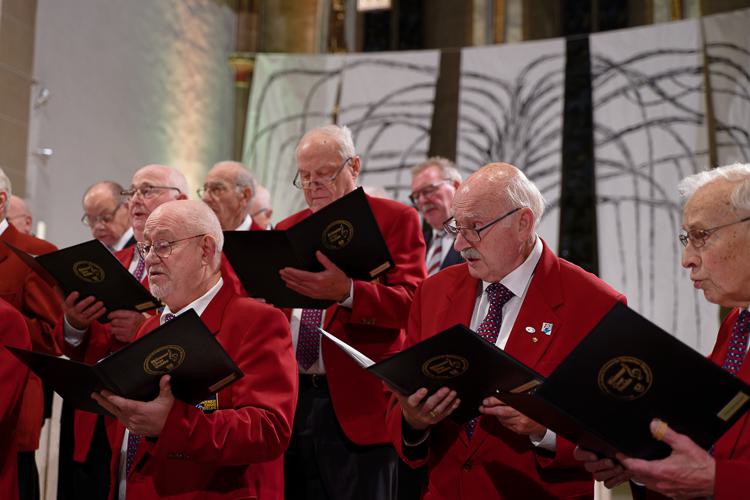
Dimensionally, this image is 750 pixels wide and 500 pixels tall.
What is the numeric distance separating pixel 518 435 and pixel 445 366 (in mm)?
491

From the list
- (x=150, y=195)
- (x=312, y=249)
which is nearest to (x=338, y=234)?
(x=312, y=249)

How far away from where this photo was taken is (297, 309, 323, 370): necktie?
12.7 ft

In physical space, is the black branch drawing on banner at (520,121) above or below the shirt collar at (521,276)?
above

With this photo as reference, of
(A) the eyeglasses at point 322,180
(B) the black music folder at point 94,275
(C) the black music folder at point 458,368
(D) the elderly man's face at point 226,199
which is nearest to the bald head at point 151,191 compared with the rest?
(D) the elderly man's face at point 226,199

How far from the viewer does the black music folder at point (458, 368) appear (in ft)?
8.24

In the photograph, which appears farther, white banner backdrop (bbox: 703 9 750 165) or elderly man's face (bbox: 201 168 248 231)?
white banner backdrop (bbox: 703 9 750 165)

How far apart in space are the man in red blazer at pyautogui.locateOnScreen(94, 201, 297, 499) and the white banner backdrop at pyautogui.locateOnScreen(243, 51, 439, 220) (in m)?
5.89

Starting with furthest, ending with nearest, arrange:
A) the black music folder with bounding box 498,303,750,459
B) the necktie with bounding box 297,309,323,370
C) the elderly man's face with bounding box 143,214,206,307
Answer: the necktie with bounding box 297,309,323,370
the elderly man's face with bounding box 143,214,206,307
the black music folder with bounding box 498,303,750,459

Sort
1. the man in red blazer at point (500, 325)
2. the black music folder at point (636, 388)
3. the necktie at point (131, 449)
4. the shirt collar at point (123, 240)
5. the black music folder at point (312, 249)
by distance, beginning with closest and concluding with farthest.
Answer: the black music folder at point (636, 388) → the man in red blazer at point (500, 325) → the necktie at point (131, 449) → the black music folder at point (312, 249) → the shirt collar at point (123, 240)

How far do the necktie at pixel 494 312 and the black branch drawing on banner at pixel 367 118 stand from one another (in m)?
5.88

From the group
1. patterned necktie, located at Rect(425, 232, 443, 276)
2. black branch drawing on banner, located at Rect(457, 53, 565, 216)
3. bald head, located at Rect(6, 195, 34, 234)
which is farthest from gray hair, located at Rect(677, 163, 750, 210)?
black branch drawing on banner, located at Rect(457, 53, 565, 216)

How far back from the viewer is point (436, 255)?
5391 mm

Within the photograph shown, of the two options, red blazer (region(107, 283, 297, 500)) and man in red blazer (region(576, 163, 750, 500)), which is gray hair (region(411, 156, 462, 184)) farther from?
man in red blazer (region(576, 163, 750, 500))

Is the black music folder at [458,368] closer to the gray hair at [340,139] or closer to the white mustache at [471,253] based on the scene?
the white mustache at [471,253]
